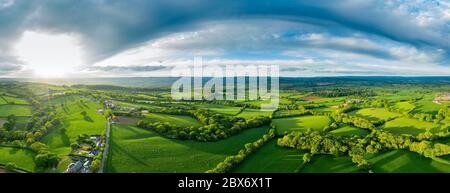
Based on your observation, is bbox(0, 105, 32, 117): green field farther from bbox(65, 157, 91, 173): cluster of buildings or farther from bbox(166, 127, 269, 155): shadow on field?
bbox(166, 127, 269, 155): shadow on field

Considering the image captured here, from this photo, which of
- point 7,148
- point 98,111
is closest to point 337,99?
point 98,111

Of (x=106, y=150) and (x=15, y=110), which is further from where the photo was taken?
(x=15, y=110)

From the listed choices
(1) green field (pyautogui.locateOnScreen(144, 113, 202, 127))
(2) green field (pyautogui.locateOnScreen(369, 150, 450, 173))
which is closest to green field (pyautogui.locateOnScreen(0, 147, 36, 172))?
(1) green field (pyautogui.locateOnScreen(144, 113, 202, 127))

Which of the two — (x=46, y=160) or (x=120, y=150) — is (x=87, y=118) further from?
(x=46, y=160)

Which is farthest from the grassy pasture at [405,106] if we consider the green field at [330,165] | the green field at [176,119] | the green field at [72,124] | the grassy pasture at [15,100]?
the grassy pasture at [15,100]

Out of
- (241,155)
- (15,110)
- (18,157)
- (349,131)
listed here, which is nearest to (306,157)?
(241,155)
